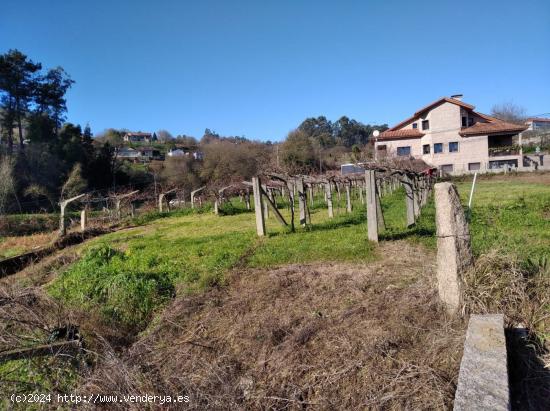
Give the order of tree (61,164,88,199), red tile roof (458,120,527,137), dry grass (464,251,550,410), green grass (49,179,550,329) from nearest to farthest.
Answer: dry grass (464,251,550,410) < green grass (49,179,550,329) < tree (61,164,88,199) < red tile roof (458,120,527,137)

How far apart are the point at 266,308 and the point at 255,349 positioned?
3.70 feet

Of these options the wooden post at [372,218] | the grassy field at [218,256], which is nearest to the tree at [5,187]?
the grassy field at [218,256]

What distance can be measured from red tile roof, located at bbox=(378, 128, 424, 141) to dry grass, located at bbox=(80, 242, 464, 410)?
147 feet

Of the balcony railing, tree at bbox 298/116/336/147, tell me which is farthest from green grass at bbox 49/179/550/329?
tree at bbox 298/116/336/147

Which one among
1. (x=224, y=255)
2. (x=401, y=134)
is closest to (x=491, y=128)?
(x=401, y=134)

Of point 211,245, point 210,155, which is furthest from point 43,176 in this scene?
point 211,245

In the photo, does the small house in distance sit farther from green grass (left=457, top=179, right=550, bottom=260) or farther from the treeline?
green grass (left=457, top=179, right=550, bottom=260)

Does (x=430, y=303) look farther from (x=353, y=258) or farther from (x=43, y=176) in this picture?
(x=43, y=176)

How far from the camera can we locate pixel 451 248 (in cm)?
439

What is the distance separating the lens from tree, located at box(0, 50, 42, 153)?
133 feet

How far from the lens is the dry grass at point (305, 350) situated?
3461 millimetres

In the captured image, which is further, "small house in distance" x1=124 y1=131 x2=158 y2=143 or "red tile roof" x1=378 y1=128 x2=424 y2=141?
"small house in distance" x1=124 y1=131 x2=158 y2=143

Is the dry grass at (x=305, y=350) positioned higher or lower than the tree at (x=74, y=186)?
lower

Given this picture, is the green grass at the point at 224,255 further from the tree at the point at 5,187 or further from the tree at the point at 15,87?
the tree at the point at 15,87
